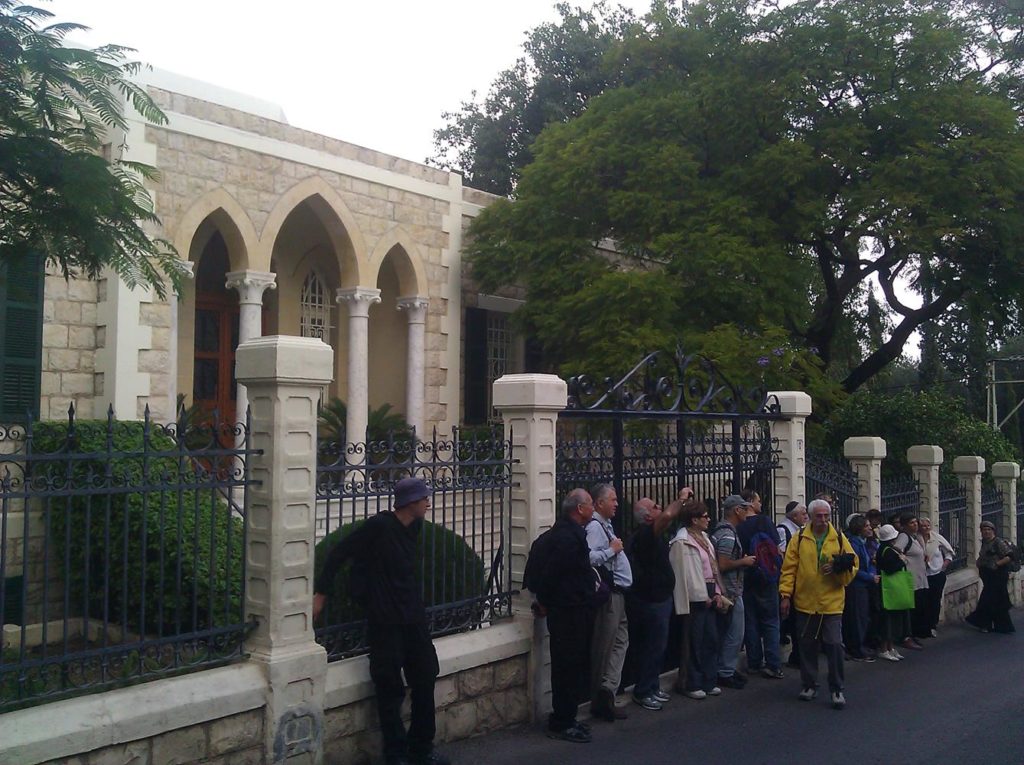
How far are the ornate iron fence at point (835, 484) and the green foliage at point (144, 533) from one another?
20.9 ft

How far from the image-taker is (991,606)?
1234cm

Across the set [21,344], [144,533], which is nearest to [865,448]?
[144,533]

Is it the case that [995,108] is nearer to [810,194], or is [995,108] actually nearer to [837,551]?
[810,194]

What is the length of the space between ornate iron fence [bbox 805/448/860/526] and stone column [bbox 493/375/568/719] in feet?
15.4

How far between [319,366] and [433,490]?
129cm

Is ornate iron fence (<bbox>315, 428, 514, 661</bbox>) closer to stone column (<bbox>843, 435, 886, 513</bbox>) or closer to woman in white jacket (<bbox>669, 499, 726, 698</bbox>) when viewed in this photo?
woman in white jacket (<bbox>669, 499, 726, 698</bbox>)

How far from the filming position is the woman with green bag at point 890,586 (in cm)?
977

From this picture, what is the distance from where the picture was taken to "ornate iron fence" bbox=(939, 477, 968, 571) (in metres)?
13.5

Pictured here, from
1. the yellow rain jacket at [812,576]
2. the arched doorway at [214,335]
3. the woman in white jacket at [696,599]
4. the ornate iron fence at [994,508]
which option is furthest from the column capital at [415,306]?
the ornate iron fence at [994,508]

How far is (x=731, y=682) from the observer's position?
814cm

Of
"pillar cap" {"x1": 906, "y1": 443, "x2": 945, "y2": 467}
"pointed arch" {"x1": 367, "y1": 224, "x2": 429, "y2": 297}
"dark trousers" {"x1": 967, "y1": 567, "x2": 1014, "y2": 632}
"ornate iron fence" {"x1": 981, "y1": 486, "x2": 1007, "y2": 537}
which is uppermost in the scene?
"pointed arch" {"x1": 367, "y1": 224, "x2": 429, "y2": 297}

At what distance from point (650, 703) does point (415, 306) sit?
8930 millimetres

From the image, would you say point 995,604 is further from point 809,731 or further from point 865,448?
point 809,731

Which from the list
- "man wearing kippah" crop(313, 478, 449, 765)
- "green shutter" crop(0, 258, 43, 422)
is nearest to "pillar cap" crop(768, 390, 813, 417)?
"man wearing kippah" crop(313, 478, 449, 765)
